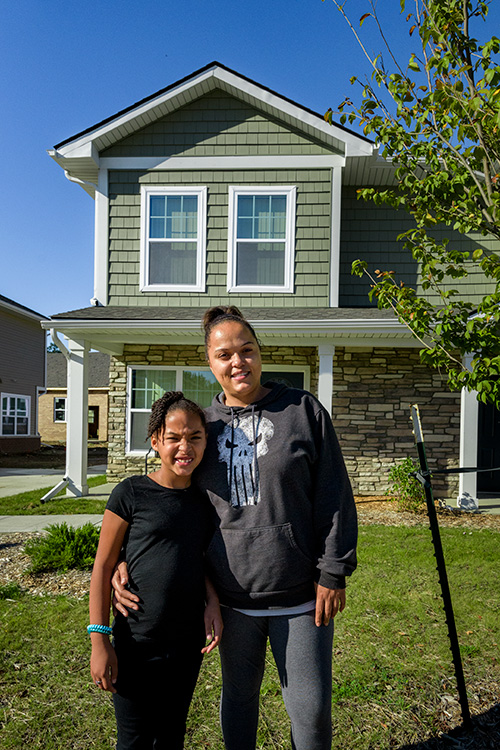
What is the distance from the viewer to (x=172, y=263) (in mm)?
8609

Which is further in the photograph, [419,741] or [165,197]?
[165,197]

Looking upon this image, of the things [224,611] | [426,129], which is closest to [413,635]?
[224,611]

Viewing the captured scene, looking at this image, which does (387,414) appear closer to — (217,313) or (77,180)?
(77,180)

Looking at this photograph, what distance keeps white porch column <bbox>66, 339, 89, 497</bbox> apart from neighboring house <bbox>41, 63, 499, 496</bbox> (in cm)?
2

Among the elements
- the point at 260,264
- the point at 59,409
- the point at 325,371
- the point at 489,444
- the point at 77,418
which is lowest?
the point at 59,409

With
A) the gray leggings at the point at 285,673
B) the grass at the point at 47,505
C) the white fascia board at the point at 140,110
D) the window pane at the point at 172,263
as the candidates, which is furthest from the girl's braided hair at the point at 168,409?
the white fascia board at the point at 140,110

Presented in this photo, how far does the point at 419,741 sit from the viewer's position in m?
2.52

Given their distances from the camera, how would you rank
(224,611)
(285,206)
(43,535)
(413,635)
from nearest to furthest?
(224,611)
(413,635)
(43,535)
(285,206)

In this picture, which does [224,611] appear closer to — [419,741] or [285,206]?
[419,741]

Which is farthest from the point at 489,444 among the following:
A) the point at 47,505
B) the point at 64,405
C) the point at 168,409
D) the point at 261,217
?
the point at 64,405

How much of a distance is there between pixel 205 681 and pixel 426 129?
386cm

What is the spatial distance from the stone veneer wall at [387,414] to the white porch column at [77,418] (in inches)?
162

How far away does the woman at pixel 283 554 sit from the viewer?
1.70m

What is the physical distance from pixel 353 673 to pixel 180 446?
7.01 feet
